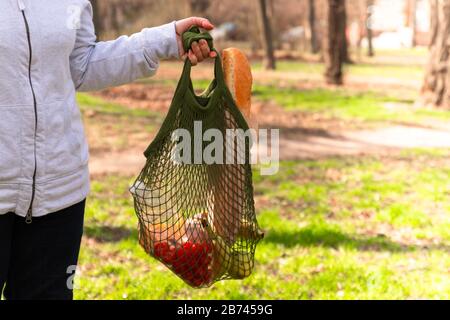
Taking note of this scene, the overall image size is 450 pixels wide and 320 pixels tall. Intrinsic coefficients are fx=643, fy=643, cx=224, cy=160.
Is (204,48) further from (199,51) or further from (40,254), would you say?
(40,254)

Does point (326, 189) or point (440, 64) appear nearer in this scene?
point (326, 189)

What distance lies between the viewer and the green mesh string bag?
2.16 meters

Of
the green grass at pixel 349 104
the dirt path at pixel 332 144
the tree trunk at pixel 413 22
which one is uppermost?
the dirt path at pixel 332 144

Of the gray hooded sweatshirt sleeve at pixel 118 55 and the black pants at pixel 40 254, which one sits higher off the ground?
the gray hooded sweatshirt sleeve at pixel 118 55

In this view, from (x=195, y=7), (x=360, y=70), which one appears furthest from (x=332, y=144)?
(x=360, y=70)

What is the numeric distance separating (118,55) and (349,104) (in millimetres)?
10337

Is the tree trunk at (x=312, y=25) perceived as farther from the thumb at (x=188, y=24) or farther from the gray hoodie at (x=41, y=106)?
the gray hoodie at (x=41, y=106)

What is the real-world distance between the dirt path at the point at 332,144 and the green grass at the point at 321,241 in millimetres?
726

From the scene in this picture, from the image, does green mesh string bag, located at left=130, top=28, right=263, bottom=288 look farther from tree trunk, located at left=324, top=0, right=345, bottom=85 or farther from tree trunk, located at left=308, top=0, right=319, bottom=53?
tree trunk, located at left=308, top=0, right=319, bottom=53

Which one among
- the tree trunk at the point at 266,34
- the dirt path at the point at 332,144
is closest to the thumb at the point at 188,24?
the dirt path at the point at 332,144

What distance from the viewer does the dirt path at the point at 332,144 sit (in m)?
7.42

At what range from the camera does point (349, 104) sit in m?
12.2

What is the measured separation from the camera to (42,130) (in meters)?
2.02

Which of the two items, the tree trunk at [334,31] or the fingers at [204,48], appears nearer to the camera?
the fingers at [204,48]
